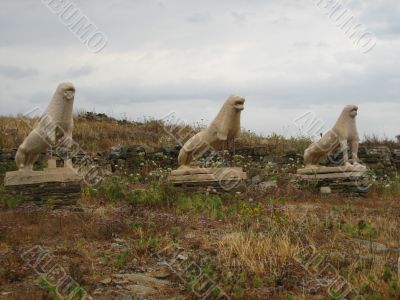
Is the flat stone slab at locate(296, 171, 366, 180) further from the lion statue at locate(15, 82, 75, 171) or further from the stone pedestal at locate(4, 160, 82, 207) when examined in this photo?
the lion statue at locate(15, 82, 75, 171)

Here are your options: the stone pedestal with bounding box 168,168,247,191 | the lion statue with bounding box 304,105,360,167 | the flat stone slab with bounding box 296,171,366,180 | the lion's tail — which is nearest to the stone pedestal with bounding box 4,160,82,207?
the lion's tail

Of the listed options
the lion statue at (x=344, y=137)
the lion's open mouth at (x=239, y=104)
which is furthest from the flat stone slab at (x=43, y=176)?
the lion statue at (x=344, y=137)

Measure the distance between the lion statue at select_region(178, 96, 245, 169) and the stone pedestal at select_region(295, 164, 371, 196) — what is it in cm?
254

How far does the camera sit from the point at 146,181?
14.7 metres

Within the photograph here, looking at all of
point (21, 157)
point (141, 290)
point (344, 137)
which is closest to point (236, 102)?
point (344, 137)

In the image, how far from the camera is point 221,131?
11898 millimetres

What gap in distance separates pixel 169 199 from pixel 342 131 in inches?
175

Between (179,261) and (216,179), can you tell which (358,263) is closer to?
(179,261)

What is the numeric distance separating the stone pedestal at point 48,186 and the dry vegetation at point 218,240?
25 cm

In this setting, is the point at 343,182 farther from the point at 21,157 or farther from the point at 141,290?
the point at 141,290

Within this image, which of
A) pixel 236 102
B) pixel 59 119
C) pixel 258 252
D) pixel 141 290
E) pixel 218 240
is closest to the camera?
pixel 141 290

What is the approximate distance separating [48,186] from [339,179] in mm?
6451

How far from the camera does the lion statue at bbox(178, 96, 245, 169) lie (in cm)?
1181

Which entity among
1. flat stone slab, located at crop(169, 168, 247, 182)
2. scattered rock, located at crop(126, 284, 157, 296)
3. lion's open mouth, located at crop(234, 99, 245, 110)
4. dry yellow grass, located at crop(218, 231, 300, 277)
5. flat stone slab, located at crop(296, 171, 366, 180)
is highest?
lion's open mouth, located at crop(234, 99, 245, 110)
